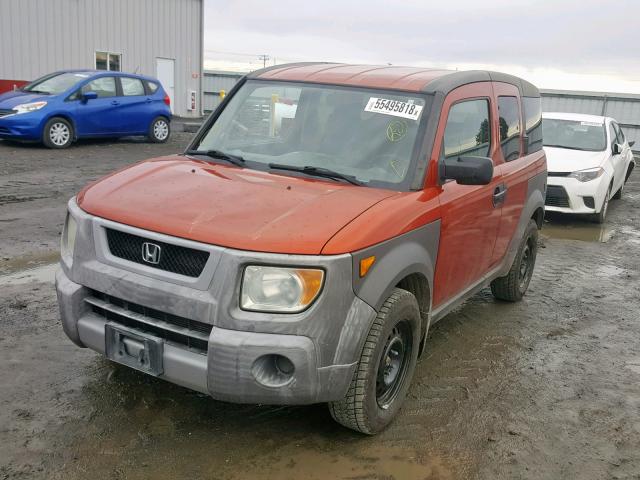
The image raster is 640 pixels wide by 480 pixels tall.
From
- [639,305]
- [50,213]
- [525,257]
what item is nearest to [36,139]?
[50,213]

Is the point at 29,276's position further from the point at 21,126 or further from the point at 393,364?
the point at 21,126

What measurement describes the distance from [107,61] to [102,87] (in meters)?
8.04

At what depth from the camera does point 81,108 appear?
13516 millimetres

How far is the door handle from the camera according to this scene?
445cm

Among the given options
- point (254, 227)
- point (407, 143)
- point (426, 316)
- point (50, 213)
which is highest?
point (407, 143)

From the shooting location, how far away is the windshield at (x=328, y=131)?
12.2 ft

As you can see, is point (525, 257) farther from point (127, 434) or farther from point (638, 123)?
point (638, 123)

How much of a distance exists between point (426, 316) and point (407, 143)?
3.34ft

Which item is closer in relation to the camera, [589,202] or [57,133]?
[589,202]

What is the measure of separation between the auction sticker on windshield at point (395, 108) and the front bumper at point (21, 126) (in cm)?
1069

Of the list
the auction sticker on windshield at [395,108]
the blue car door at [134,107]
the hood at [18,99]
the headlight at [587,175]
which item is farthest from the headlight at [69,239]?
the blue car door at [134,107]

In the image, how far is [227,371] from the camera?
111 inches

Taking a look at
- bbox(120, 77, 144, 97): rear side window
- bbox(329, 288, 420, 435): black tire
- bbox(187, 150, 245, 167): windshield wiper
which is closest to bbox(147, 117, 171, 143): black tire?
bbox(120, 77, 144, 97): rear side window

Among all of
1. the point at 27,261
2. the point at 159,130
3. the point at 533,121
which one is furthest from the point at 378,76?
the point at 159,130
